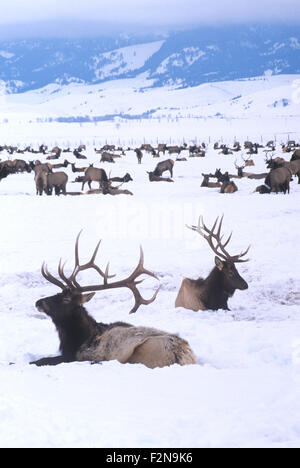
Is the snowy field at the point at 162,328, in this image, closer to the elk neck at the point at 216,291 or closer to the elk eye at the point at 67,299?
the elk neck at the point at 216,291

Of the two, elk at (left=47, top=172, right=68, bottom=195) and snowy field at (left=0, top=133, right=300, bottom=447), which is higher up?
elk at (left=47, top=172, right=68, bottom=195)

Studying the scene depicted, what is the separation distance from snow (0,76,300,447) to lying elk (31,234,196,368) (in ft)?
0.86

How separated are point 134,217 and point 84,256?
171 inches

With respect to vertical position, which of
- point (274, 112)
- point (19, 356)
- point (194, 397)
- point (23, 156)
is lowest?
point (19, 356)

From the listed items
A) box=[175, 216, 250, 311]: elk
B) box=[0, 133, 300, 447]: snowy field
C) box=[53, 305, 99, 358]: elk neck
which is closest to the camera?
box=[0, 133, 300, 447]: snowy field

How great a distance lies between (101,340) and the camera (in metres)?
5.29

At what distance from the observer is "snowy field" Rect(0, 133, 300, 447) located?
10.1 ft

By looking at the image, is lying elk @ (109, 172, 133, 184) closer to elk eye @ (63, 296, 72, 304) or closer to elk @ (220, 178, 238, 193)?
elk @ (220, 178, 238, 193)

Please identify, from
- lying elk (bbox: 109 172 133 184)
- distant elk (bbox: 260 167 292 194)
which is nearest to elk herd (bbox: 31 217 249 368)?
distant elk (bbox: 260 167 292 194)

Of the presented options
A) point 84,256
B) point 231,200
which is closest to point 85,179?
point 231,200

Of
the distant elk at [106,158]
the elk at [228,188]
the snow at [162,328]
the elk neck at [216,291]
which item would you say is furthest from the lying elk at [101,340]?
the distant elk at [106,158]

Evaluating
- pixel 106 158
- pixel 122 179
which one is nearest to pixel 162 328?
pixel 122 179
